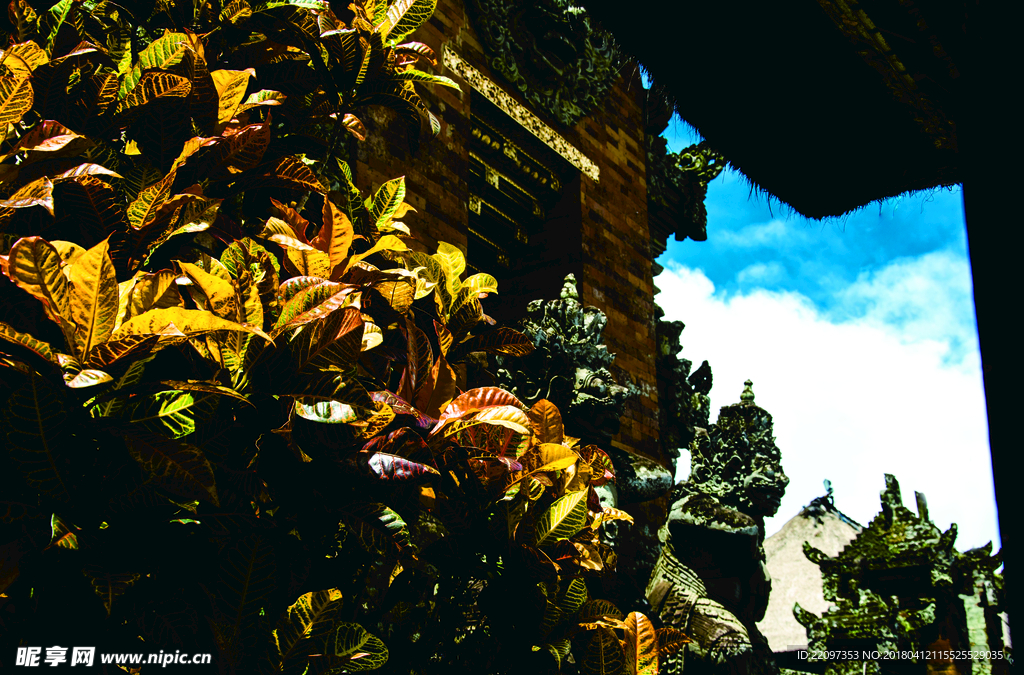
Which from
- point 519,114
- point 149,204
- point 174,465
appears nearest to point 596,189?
point 519,114

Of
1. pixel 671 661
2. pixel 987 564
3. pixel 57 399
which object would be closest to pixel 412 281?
pixel 57 399

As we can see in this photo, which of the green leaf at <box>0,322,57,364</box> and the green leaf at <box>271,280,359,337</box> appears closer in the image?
the green leaf at <box>0,322,57,364</box>

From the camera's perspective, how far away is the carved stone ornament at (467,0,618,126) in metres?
6.57

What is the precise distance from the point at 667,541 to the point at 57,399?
4938 mm

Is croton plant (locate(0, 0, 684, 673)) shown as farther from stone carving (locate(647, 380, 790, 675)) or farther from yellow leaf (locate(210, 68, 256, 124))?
stone carving (locate(647, 380, 790, 675))

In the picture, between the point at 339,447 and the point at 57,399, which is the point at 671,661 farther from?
the point at 57,399

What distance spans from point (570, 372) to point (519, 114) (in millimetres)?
3317

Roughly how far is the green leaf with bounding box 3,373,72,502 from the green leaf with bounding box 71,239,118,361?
12 cm

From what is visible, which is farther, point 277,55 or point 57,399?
point 277,55

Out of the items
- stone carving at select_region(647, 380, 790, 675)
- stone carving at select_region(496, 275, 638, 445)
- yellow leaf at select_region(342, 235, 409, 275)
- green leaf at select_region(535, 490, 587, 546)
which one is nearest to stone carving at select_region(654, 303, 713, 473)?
stone carving at select_region(647, 380, 790, 675)

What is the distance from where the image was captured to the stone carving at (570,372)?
13.4 ft

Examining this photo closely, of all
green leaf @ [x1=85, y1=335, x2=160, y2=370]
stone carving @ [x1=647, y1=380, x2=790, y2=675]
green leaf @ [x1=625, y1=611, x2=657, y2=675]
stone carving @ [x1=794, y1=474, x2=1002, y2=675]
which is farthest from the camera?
stone carving @ [x1=794, y1=474, x2=1002, y2=675]

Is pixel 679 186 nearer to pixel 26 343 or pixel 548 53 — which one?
pixel 548 53

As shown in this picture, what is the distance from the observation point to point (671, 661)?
4.83 meters
